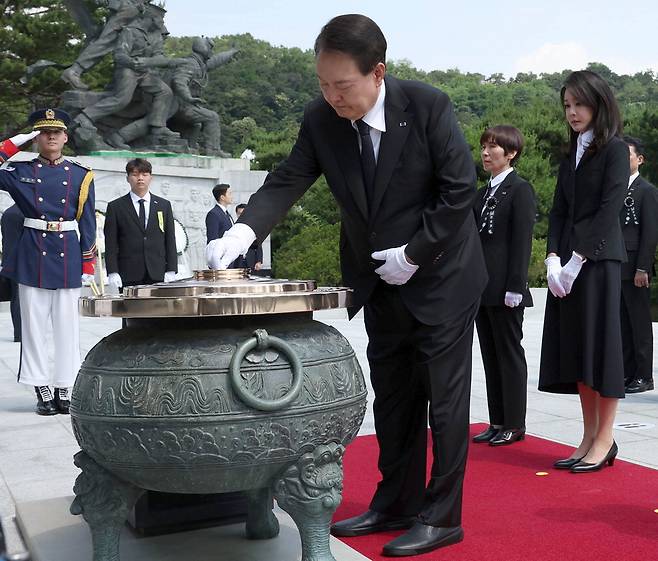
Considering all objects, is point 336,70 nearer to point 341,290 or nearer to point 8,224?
point 341,290

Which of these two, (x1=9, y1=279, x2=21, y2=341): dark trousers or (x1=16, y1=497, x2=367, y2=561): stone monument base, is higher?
(x1=9, y1=279, x2=21, y2=341): dark trousers

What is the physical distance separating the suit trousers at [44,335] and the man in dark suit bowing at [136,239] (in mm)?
1443

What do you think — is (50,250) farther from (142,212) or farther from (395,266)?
(395,266)

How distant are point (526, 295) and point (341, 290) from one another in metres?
2.30

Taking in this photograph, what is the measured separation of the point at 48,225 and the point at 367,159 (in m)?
3.43

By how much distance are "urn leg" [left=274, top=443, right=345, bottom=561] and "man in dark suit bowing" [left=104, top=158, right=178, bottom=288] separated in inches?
196

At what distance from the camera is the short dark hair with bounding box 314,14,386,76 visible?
9.02 ft

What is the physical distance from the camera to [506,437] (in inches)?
191

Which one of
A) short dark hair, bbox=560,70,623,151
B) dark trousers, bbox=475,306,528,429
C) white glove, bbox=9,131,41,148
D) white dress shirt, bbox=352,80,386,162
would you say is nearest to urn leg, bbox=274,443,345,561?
white dress shirt, bbox=352,80,386,162

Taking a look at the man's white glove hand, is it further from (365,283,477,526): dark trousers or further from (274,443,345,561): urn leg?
(274,443,345,561): urn leg

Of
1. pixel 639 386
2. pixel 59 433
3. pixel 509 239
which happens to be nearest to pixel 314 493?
pixel 509 239

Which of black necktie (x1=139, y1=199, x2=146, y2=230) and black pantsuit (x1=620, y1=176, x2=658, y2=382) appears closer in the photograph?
black pantsuit (x1=620, y1=176, x2=658, y2=382)

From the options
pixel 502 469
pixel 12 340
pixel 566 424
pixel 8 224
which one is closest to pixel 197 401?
pixel 502 469

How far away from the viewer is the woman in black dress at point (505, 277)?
16.0ft
